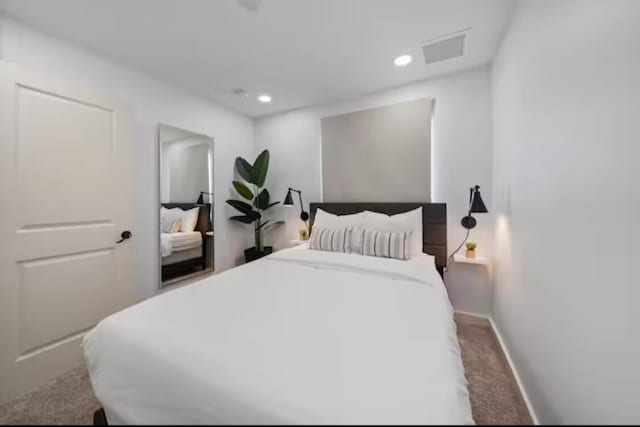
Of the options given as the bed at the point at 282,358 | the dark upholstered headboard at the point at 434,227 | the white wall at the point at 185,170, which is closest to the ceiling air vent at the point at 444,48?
the dark upholstered headboard at the point at 434,227

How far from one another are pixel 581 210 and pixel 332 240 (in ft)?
5.29

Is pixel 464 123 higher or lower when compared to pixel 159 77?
lower

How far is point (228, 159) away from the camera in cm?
317

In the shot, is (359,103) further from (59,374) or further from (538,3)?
(59,374)

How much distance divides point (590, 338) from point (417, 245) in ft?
4.71

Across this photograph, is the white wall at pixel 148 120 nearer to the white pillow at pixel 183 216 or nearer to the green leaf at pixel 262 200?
the white pillow at pixel 183 216

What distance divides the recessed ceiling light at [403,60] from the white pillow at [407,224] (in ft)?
4.45

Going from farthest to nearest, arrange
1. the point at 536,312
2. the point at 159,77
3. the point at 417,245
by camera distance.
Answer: the point at 159,77
the point at 417,245
the point at 536,312

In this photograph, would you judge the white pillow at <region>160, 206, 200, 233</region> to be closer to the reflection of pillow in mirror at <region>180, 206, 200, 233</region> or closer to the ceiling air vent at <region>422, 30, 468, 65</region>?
the reflection of pillow in mirror at <region>180, 206, 200, 233</region>

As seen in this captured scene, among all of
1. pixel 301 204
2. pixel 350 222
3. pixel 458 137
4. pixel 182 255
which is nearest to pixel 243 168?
pixel 301 204

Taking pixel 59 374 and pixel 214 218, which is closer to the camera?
pixel 59 374

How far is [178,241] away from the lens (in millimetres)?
2578

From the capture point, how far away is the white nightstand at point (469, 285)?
7.42 feet

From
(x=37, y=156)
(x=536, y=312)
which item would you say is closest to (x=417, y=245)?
(x=536, y=312)
